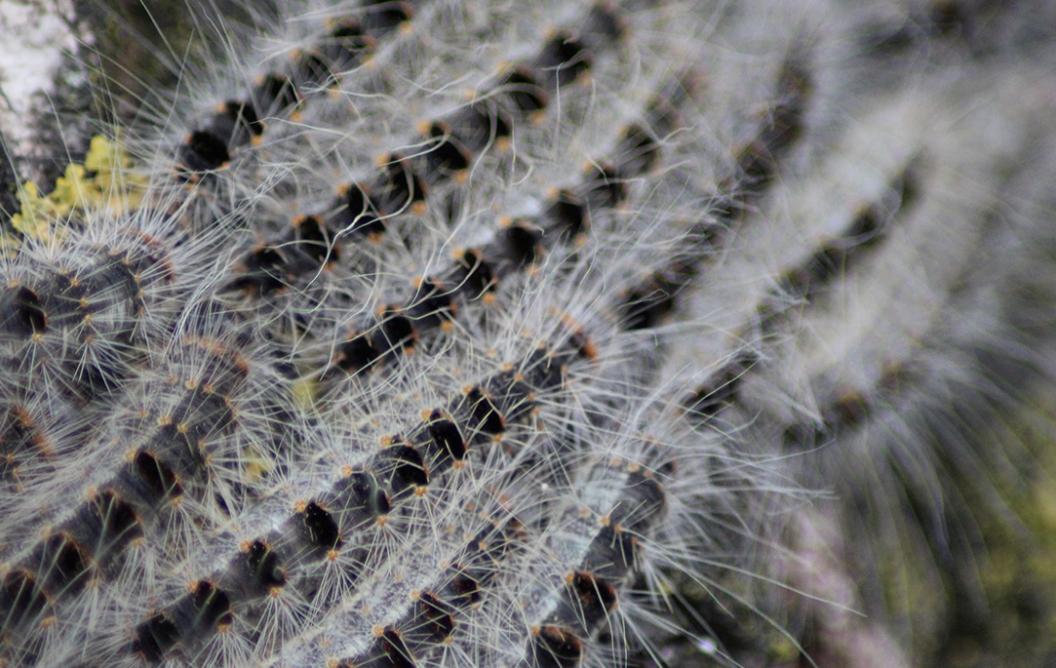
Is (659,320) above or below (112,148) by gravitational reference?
below

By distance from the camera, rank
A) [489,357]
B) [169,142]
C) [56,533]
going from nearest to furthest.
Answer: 1. [56,533]
2. [489,357]
3. [169,142]

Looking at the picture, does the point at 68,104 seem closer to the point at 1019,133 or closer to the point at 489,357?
the point at 489,357

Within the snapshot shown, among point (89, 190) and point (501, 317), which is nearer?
point (501, 317)

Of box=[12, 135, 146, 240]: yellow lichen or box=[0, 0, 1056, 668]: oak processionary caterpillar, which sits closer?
box=[0, 0, 1056, 668]: oak processionary caterpillar

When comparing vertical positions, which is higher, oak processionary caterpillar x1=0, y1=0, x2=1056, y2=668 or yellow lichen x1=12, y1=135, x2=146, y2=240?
yellow lichen x1=12, y1=135, x2=146, y2=240

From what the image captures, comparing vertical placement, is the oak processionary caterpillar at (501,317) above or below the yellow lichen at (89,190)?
below

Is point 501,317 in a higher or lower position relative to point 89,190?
lower

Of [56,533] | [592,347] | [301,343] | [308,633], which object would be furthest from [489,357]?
[56,533]

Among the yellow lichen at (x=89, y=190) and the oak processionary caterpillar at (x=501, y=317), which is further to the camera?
the yellow lichen at (x=89, y=190)
